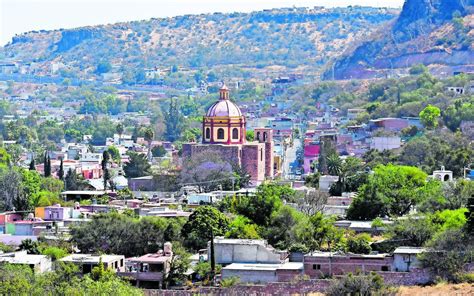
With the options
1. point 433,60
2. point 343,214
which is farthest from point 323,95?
point 343,214

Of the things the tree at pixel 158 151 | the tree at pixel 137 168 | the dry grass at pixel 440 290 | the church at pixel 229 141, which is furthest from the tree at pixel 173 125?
the dry grass at pixel 440 290

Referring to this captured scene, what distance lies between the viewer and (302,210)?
162ft

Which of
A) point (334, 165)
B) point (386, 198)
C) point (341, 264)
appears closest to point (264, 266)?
point (341, 264)

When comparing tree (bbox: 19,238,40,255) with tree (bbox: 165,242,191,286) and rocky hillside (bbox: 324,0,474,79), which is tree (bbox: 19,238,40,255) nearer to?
tree (bbox: 165,242,191,286)

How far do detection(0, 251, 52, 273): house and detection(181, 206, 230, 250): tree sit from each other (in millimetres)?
4568

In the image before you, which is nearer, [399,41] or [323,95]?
[323,95]

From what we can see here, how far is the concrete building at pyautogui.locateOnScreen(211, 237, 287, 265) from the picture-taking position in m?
40.3

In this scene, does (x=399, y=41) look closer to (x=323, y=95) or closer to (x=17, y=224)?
(x=323, y=95)

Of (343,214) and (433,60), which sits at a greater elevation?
(433,60)

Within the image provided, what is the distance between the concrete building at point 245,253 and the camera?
40.3 metres

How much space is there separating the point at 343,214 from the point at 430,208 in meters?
5.12

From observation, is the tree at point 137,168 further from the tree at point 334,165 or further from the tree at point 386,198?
the tree at point 386,198

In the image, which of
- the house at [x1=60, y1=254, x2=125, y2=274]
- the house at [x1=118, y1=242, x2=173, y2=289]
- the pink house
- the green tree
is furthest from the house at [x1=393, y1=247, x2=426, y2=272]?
the pink house

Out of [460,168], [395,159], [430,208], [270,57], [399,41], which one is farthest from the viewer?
[270,57]
